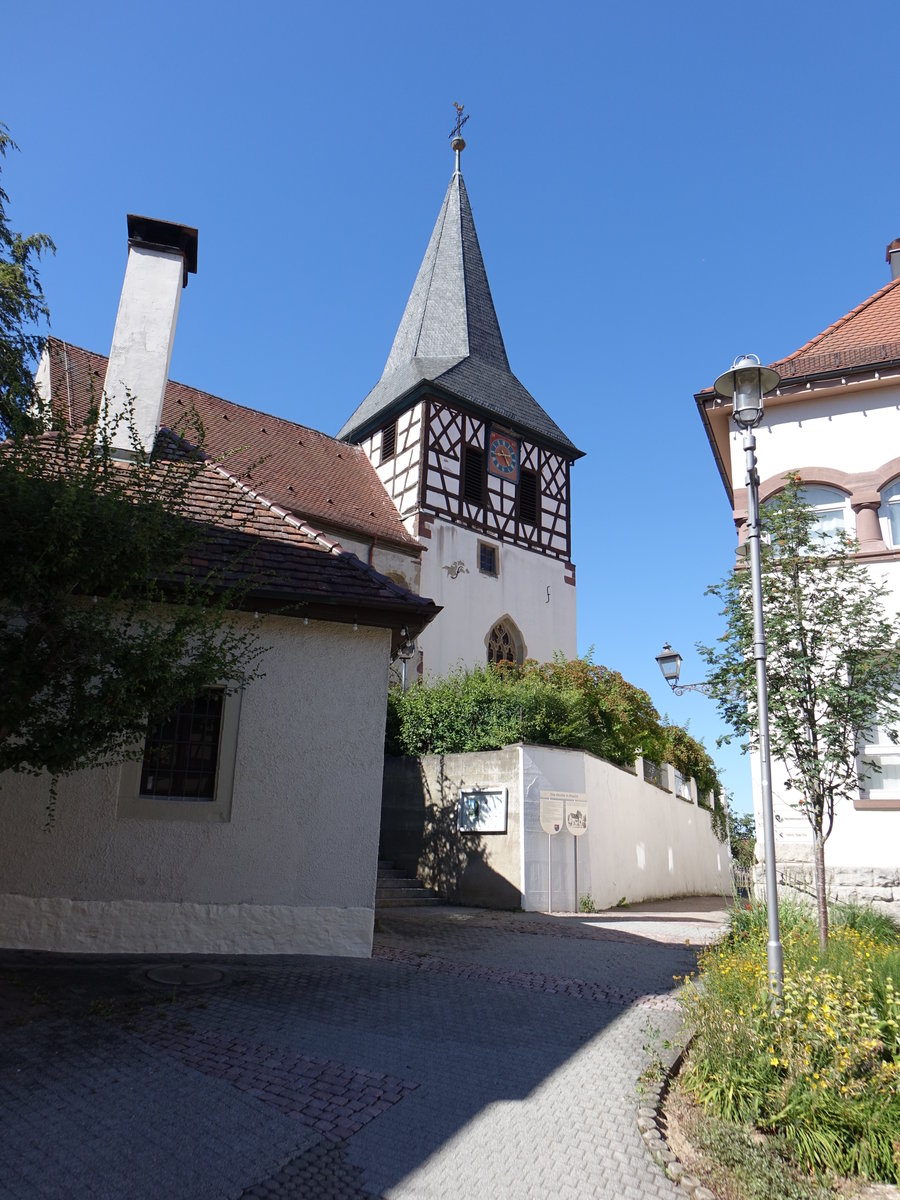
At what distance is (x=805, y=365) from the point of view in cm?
1185

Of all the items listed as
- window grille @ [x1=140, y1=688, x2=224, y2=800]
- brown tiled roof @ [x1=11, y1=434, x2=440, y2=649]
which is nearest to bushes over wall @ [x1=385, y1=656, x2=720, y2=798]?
brown tiled roof @ [x1=11, y1=434, x2=440, y2=649]

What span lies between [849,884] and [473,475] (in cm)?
1822

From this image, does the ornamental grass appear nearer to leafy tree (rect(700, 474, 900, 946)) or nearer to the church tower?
leafy tree (rect(700, 474, 900, 946))

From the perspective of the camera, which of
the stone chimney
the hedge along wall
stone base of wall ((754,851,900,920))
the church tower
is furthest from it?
the church tower

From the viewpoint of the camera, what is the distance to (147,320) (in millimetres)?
10406

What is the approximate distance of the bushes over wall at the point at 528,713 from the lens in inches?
547

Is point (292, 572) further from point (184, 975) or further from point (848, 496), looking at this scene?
point (848, 496)

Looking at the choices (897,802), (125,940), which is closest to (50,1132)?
(125,940)

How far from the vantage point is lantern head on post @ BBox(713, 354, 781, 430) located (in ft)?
21.2

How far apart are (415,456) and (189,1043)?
2125 centimetres

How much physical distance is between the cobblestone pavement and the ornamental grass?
54cm

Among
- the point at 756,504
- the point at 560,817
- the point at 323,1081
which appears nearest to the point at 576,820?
the point at 560,817

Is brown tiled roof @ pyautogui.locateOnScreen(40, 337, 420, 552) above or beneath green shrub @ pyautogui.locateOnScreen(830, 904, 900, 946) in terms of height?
above

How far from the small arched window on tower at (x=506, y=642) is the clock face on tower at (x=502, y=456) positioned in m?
4.80
